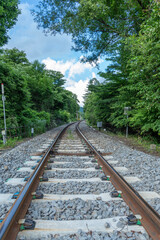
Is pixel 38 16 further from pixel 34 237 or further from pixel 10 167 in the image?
pixel 34 237

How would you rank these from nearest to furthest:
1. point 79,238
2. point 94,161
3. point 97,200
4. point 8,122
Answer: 1. point 79,238
2. point 97,200
3. point 94,161
4. point 8,122

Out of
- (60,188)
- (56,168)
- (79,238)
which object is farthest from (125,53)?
(79,238)

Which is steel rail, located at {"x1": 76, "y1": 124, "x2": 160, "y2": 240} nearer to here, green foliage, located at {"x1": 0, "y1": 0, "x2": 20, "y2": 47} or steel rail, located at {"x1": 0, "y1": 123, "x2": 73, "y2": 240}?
steel rail, located at {"x1": 0, "y1": 123, "x2": 73, "y2": 240}

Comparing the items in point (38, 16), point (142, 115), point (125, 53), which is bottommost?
point (142, 115)

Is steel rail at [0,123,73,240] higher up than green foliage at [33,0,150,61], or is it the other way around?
green foliage at [33,0,150,61]

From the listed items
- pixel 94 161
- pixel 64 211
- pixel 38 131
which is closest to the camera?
pixel 64 211

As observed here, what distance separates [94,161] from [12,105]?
29.4 ft

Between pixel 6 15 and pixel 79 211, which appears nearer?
pixel 79 211

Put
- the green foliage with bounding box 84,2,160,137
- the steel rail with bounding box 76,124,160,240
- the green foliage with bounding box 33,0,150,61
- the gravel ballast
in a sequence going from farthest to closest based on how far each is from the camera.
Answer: the green foliage with bounding box 33,0,150,61, the green foliage with bounding box 84,2,160,137, the gravel ballast, the steel rail with bounding box 76,124,160,240

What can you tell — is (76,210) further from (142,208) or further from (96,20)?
(96,20)

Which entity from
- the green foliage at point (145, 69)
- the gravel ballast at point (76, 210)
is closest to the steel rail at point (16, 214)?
the gravel ballast at point (76, 210)

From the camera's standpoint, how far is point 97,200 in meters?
2.34

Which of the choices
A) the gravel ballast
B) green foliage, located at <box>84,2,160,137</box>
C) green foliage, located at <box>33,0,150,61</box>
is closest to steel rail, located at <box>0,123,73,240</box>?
the gravel ballast

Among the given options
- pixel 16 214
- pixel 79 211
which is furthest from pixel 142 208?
pixel 16 214
